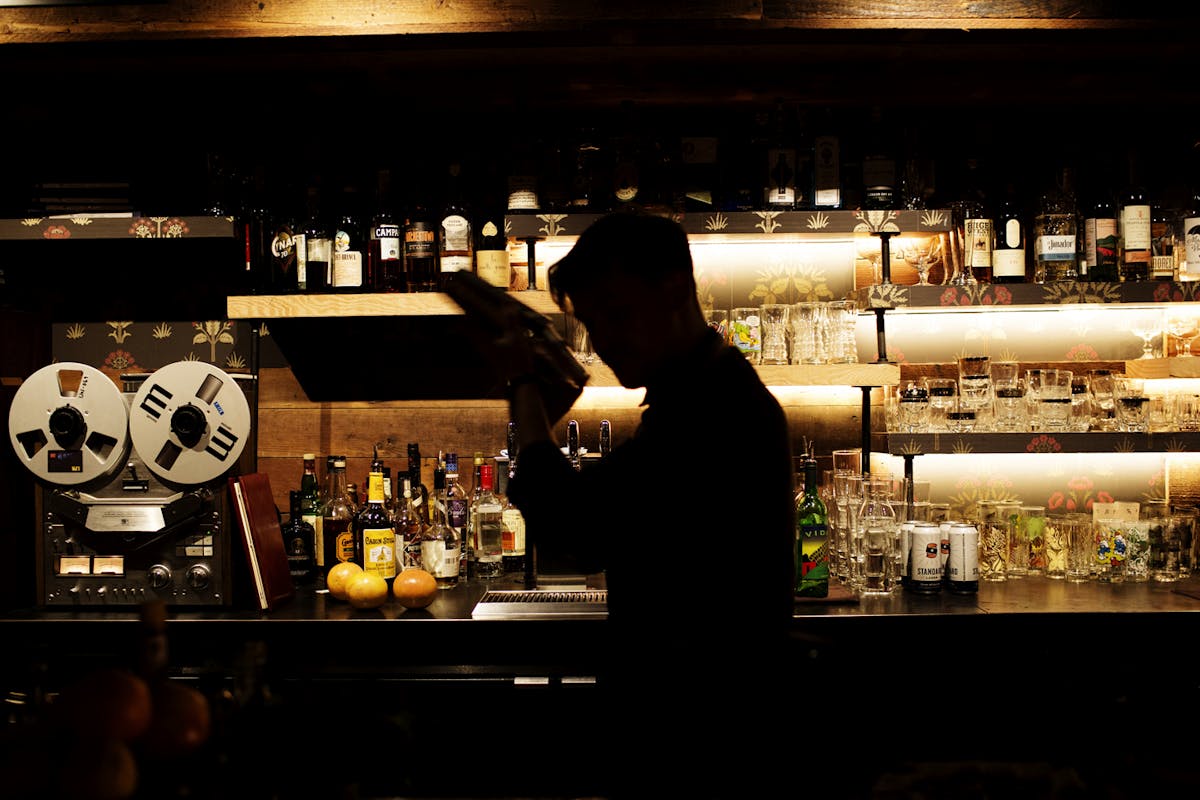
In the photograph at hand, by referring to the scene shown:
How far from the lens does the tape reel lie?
2.46m

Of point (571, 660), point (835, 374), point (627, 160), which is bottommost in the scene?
point (571, 660)

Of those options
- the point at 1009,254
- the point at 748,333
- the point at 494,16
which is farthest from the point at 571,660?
the point at 1009,254

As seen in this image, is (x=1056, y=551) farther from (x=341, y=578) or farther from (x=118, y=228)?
(x=118, y=228)

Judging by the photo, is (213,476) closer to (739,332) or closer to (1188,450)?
(739,332)

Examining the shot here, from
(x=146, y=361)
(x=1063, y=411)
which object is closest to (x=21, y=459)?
(x=146, y=361)

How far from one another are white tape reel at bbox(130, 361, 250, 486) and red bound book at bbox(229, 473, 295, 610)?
9 cm

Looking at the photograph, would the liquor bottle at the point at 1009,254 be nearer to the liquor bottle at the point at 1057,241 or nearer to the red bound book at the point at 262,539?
the liquor bottle at the point at 1057,241

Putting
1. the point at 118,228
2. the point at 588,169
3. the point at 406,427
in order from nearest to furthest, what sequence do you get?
1. the point at 118,228
2. the point at 588,169
3. the point at 406,427

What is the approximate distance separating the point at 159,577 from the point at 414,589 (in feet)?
2.11

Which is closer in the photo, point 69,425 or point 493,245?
point 69,425

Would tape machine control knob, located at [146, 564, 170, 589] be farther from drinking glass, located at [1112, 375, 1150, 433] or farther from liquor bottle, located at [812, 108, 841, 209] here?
drinking glass, located at [1112, 375, 1150, 433]

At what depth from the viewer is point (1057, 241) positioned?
2.89 metres

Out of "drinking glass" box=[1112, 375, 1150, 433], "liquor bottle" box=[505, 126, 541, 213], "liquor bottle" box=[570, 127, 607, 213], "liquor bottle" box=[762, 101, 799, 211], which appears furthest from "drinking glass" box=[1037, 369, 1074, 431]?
"liquor bottle" box=[505, 126, 541, 213]

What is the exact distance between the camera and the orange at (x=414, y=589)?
2.51 m
